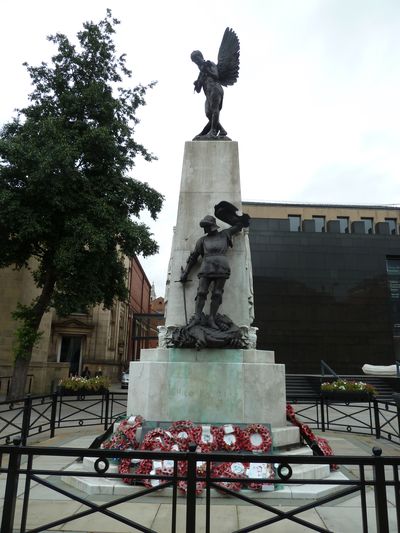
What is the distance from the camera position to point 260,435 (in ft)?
22.5

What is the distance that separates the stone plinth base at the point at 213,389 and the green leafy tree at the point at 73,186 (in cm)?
1189

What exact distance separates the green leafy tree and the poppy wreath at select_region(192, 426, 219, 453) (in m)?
13.2

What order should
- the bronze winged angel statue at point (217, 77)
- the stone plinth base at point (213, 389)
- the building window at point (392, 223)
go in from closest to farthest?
the stone plinth base at point (213, 389) → the bronze winged angel statue at point (217, 77) → the building window at point (392, 223)

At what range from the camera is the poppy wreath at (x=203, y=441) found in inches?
262

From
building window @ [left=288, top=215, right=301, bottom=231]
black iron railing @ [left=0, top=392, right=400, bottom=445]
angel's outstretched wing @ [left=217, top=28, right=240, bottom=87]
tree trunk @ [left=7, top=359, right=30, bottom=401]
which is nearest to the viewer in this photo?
black iron railing @ [left=0, top=392, right=400, bottom=445]

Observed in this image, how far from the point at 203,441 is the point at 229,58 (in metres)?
9.08

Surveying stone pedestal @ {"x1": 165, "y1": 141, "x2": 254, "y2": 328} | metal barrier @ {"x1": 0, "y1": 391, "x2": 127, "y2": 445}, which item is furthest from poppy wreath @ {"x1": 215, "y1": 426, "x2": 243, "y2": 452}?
metal barrier @ {"x1": 0, "y1": 391, "x2": 127, "y2": 445}

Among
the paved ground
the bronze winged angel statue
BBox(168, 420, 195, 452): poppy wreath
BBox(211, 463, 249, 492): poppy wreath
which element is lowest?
→ the paved ground

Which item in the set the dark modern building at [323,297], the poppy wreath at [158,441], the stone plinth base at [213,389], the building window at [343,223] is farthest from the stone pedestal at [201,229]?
the building window at [343,223]

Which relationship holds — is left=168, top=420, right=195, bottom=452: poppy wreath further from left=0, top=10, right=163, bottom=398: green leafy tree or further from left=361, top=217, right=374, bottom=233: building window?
left=361, top=217, right=374, bottom=233: building window

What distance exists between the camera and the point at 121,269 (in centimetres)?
2292

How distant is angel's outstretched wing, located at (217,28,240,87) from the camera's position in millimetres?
10586

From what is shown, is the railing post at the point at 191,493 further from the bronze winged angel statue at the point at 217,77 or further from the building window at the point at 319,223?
the building window at the point at 319,223

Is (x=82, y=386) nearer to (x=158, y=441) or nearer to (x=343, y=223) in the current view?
(x=158, y=441)
